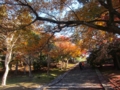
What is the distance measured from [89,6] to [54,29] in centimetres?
263

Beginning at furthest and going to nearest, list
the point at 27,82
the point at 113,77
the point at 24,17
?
the point at 113,77 → the point at 27,82 → the point at 24,17

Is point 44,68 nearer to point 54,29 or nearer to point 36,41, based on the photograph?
point 36,41

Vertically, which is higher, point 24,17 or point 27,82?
point 24,17

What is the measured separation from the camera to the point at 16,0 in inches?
339

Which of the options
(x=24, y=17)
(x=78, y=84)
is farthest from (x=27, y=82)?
(x=24, y=17)

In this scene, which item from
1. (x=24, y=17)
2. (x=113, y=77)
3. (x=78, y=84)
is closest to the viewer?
(x=24, y=17)

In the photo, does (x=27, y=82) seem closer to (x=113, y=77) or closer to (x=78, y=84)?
(x=78, y=84)

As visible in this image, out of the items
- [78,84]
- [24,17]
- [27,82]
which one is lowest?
[78,84]

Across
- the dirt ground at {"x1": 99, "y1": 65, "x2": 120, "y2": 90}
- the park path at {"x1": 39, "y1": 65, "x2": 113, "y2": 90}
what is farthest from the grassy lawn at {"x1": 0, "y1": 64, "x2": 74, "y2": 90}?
the dirt ground at {"x1": 99, "y1": 65, "x2": 120, "y2": 90}

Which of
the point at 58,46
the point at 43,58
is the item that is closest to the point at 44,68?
the point at 43,58

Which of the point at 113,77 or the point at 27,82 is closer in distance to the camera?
the point at 27,82

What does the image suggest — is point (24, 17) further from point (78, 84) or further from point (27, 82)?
point (27, 82)

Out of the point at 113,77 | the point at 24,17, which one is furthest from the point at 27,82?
the point at 113,77

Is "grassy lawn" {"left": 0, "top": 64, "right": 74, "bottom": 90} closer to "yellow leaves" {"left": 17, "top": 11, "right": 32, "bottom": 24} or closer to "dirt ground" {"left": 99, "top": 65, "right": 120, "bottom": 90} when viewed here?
"yellow leaves" {"left": 17, "top": 11, "right": 32, "bottom": 24}
